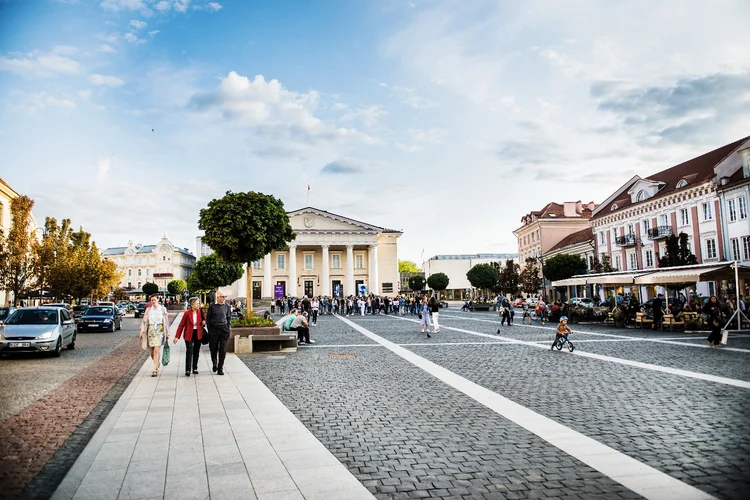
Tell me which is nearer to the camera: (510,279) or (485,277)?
(510,279)

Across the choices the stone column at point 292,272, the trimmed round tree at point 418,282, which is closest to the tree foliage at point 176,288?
the trimmed round tree at point 418,282

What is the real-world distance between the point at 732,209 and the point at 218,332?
36.3 metres

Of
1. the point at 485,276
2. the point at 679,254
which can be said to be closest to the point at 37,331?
the point at 679,254

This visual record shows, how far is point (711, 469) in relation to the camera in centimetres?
499

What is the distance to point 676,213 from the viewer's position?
4247 centimetres

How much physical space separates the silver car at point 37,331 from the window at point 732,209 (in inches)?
1491

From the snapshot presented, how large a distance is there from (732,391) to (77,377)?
12415 millimetres

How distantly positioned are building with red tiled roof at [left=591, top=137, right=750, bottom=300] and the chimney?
51.1 ft

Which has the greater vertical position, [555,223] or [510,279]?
[555,223]

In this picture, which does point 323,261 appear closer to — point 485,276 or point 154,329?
point 485,276

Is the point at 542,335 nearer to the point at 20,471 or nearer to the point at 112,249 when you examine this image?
the point at 20,471

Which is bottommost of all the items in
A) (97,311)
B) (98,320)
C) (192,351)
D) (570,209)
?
(192,351)

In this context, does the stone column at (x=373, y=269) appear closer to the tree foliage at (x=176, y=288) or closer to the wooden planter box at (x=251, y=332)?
the tree foliage at (x=176, y=288)

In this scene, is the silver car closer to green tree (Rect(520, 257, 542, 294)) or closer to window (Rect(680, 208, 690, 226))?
window (Rect(680, 208, 690, 226))
